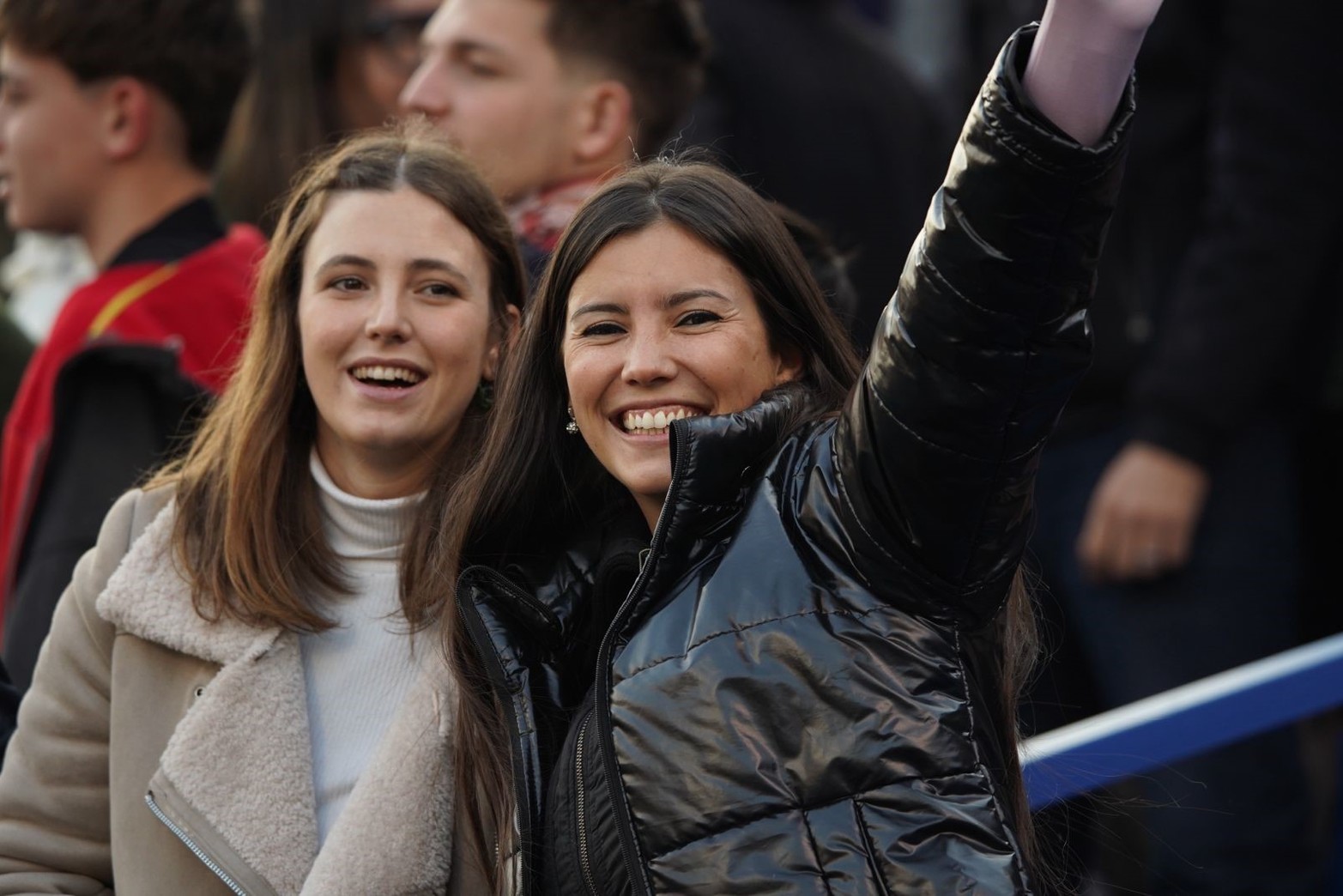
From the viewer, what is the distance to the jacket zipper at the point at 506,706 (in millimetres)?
2334

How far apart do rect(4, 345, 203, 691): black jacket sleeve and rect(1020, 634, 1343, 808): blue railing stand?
1.66 metres

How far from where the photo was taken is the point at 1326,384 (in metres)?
4.21

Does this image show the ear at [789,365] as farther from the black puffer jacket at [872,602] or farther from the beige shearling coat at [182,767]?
the beige shearling coat at [182,767]

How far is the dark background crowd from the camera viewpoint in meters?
4.02

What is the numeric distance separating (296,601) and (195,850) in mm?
385

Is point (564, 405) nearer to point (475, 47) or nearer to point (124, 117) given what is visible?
point (475, 47)

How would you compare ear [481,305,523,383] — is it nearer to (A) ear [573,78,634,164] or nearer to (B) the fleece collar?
(B) the fleece collar

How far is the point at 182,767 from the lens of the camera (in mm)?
2703

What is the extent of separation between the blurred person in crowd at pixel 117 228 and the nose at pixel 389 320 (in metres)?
0.85

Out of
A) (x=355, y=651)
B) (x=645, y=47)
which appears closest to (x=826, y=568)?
(x=355, y=651)

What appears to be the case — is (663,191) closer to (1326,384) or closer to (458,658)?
(458,658)

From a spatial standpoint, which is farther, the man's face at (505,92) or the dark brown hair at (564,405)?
the man's face at (505,92)

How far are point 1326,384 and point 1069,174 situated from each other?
2519mm

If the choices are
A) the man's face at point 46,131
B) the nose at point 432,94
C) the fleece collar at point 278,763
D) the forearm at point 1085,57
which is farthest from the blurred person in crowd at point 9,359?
the forearm at point 1085,57
